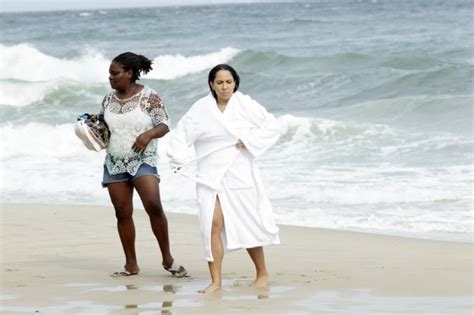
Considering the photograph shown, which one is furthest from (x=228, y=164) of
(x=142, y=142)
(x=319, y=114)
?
(x=319, y=114)

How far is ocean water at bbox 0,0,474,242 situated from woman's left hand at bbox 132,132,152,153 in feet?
10.9

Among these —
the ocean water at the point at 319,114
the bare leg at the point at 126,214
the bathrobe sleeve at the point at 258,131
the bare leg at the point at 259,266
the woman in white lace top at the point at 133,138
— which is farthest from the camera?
the ocean water at the point at 319,114

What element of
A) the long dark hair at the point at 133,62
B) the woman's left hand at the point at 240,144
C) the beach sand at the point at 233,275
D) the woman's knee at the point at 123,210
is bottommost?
the beach sand at the point at 233,275

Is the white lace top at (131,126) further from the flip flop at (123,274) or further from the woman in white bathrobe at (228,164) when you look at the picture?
the flip flop at (123,274)

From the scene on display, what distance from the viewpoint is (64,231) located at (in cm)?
962

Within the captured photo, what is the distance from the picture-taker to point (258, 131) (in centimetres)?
684

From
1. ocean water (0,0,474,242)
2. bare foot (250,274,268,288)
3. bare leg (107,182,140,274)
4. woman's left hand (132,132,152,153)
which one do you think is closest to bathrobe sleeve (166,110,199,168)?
woman's left hand (132,132,152,153)

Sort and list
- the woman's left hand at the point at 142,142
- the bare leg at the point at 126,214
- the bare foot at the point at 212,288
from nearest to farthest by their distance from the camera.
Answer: the bare foot at the point at 212,288, the woman's left hand at the point at 142,142, the bare leg at the point at 126,214

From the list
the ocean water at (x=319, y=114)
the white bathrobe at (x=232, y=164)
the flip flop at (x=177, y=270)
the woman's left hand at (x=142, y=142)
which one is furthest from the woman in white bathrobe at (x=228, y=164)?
the ocean water at (x=319, y=114)

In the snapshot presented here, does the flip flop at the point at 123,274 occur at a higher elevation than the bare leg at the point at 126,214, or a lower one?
lower

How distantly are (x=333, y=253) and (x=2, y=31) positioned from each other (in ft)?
181

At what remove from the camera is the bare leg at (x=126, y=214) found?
7.34 metres

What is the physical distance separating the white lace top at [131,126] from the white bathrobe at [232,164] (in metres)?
0.37

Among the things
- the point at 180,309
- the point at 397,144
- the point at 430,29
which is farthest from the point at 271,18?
the point at 180,309
